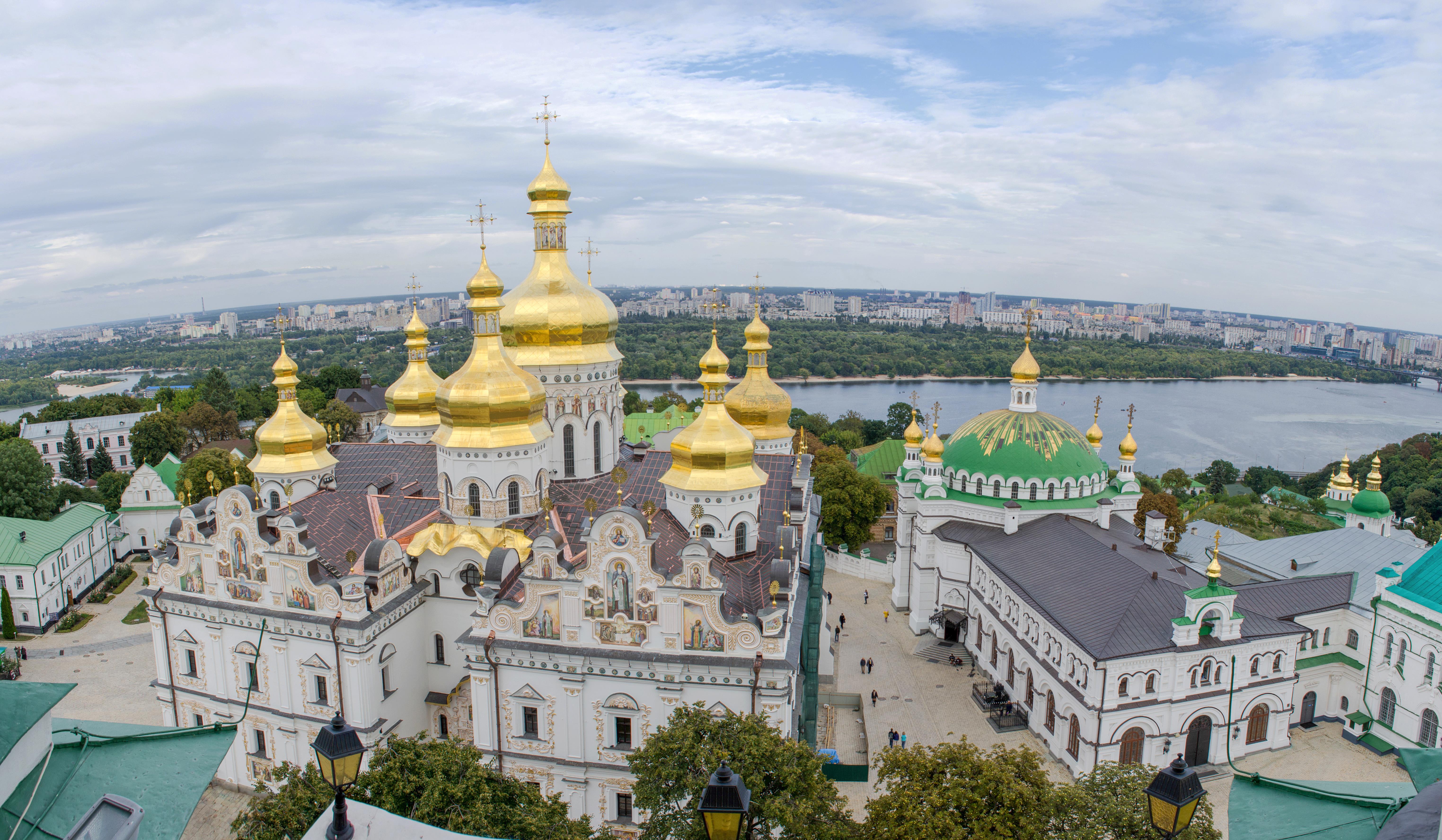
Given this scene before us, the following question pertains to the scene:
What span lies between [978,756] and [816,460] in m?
27.9

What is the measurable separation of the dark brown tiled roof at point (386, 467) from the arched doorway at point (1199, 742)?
19194 millimetres

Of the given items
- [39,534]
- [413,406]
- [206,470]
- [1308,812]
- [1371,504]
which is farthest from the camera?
[206,470]

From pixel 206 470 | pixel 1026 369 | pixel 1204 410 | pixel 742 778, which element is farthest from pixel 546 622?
pixel 1204 410

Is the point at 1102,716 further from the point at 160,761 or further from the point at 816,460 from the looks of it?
the point at 816,460

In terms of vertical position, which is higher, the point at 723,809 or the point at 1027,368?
the point at 1027,368

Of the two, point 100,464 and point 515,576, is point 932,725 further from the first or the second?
point 100,464

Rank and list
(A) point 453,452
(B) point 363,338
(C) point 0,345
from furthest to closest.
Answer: (C) point 0,345 < (B) point 363,338 < (A) point 453,452

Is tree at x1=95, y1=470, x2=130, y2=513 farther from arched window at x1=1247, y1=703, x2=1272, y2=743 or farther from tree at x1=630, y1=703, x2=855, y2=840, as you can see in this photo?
arched window at x1=1247, y1=703, x2=1272, y2=743

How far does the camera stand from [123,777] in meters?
4.09

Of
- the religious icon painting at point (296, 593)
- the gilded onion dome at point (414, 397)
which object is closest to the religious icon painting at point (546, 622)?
the religious icon painting at point (296, 593)

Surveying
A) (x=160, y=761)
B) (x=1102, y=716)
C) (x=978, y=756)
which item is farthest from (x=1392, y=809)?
(x=1102, y=716)

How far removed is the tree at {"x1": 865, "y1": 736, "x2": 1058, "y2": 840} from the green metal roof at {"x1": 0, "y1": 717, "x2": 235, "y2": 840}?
28.4ft

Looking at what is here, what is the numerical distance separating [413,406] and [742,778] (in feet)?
60.1

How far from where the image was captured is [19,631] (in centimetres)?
2766
